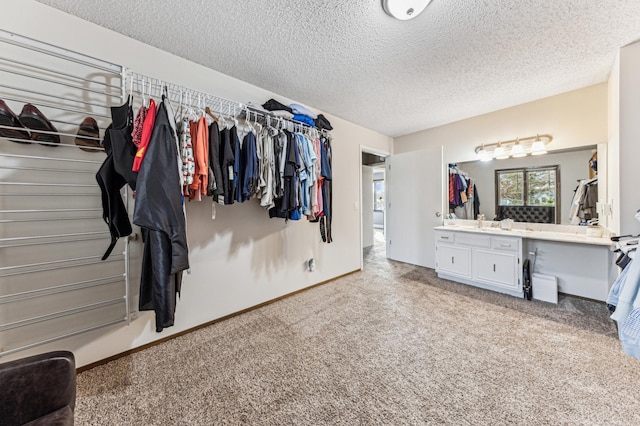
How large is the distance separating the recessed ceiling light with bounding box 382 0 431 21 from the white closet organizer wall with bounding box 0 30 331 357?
1.78 m

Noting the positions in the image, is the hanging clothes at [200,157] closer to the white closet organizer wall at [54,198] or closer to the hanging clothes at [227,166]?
the hanging clothes at [227,166]

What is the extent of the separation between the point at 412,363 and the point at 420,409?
394 millimetres

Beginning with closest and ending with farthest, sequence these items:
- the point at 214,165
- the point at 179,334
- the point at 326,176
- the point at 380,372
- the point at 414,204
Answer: the point at 380,372, the point at 214,165, the point at 179,334, the point at 326,176, the point at 414,204

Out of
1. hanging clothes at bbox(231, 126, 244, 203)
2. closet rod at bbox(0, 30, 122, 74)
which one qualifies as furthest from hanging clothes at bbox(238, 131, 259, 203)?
closet rod at bbox(0, 30, 122, 74)

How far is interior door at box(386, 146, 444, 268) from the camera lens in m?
3.95

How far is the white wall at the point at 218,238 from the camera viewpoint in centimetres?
167

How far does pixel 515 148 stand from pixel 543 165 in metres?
0.39

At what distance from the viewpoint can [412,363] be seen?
5.75ft

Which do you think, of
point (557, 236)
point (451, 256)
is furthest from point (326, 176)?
point (557, 236)

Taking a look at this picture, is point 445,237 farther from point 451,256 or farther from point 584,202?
point 584,202

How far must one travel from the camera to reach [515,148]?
3.21 meters

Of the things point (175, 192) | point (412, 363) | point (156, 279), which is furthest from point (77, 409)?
point (412, 363)

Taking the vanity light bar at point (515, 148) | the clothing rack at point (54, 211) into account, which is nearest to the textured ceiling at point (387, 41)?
the clothing rack at point (54, 211)

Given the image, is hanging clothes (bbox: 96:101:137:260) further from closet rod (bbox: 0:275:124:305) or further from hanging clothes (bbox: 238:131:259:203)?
hanging clothes (bbox: 238:131:259:203)
